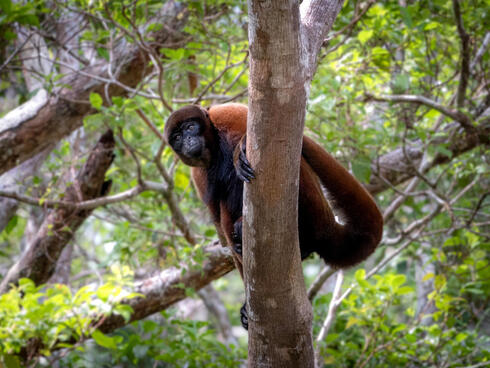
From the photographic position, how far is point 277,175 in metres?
2.32

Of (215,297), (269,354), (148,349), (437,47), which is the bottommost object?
(215,297)

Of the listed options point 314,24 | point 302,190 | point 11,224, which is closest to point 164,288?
point 11,224

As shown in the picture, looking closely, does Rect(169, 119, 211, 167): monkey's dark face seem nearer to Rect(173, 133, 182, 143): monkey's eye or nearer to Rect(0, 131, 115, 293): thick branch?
Rect(173, 133, 182, 143): monkey's eye

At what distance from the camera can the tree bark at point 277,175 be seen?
2062 mm

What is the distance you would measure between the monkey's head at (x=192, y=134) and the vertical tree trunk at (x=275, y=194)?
1.45 m

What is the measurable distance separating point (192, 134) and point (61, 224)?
9.80 ft

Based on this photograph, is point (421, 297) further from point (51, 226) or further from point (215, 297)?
point (51, 226)

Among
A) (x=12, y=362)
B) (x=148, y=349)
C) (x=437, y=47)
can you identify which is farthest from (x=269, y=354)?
(x=437, y=47)

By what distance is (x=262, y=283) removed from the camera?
8.68 ft

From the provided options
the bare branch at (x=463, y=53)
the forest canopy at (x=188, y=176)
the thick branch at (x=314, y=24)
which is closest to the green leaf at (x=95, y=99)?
the forest canopy at (x=188, y=176)

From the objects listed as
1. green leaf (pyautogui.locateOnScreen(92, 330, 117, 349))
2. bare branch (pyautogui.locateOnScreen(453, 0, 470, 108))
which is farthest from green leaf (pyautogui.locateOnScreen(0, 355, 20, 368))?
bare branch (pyautogui.locateOnScreen(453, 0, 470, 108))

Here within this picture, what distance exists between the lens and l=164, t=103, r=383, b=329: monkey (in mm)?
3369

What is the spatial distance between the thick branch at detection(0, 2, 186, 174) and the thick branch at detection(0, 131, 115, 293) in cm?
52

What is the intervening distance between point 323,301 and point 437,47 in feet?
12.1
